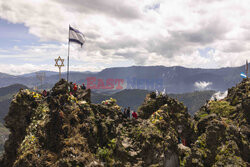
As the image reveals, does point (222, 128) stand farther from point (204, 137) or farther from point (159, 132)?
point (159, 132)

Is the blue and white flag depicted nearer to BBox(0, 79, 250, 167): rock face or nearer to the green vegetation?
Answer: BBox(0, 79, 250, 167): rock face

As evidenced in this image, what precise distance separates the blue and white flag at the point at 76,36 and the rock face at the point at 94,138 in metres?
12.6

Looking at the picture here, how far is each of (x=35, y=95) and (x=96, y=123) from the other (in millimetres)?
10914

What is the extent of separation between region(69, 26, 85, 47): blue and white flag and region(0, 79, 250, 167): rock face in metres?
12.6

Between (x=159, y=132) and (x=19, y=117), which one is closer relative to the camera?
(x=19, y=117)

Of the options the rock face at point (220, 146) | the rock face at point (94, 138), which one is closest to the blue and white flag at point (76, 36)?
the rock face at point (94, 138)

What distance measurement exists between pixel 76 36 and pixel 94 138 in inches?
956

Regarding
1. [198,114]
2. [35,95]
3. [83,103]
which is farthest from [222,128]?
[35,95]

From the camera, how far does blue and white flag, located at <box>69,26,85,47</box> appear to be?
38.8 m

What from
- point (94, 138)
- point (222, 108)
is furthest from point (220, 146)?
point (94, 138)

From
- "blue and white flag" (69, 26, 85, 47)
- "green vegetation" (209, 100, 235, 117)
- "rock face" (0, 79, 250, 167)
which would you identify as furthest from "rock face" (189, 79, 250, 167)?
"blue and white flag" (69, 26, 85, 47)

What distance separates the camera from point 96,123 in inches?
1065

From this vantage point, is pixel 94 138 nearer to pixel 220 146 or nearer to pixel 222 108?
pixel 220 146

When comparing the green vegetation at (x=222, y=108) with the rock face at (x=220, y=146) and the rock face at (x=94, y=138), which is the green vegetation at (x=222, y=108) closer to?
the rock face at (x=220, y=146)
